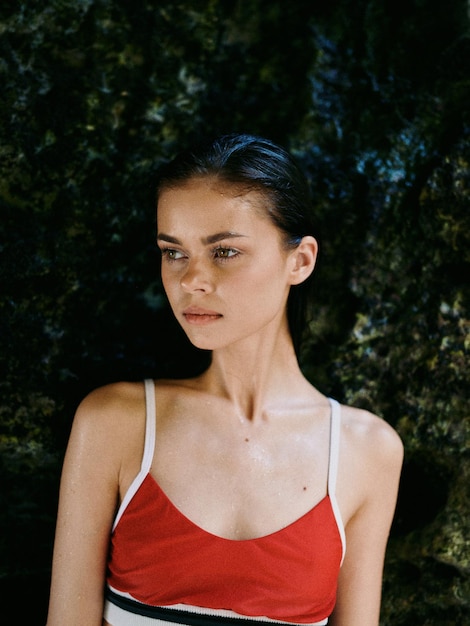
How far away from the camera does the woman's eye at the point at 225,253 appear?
1444 millimetres

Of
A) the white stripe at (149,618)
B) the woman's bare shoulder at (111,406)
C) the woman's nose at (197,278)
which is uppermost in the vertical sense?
the woman's nose at (197,278)

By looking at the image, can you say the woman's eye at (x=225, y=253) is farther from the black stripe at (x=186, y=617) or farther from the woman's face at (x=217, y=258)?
the black stripe at (x=186, y=617)

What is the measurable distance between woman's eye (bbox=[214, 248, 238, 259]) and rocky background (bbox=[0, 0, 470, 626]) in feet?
1.22

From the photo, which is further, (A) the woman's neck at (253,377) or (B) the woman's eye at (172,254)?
(A) the woman's neck at (253,377)

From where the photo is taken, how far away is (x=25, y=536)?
1764 millimetres

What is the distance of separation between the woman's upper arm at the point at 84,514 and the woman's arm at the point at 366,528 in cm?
57

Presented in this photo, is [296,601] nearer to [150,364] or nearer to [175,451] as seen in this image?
[175,451]

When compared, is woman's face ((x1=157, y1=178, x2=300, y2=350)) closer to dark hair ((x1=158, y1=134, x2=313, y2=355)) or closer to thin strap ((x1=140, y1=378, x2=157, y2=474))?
dark hair ((x1=158, y1=134, x2=313, y2=355))

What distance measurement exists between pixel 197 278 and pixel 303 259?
286 millimetres

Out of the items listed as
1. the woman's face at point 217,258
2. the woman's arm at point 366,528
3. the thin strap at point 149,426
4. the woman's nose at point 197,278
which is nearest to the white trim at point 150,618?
the woman's arm at point 366,528

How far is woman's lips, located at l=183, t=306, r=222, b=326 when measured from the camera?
1477mm

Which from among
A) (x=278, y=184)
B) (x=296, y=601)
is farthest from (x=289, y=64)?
(x=296, y=601)

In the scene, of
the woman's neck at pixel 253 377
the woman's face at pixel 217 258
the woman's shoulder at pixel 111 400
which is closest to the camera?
the woman's face at pixel 217 258

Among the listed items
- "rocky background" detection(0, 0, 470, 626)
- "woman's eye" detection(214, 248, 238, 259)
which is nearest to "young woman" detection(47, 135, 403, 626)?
"woman's eye" detection(214, 248, 238, 259)
